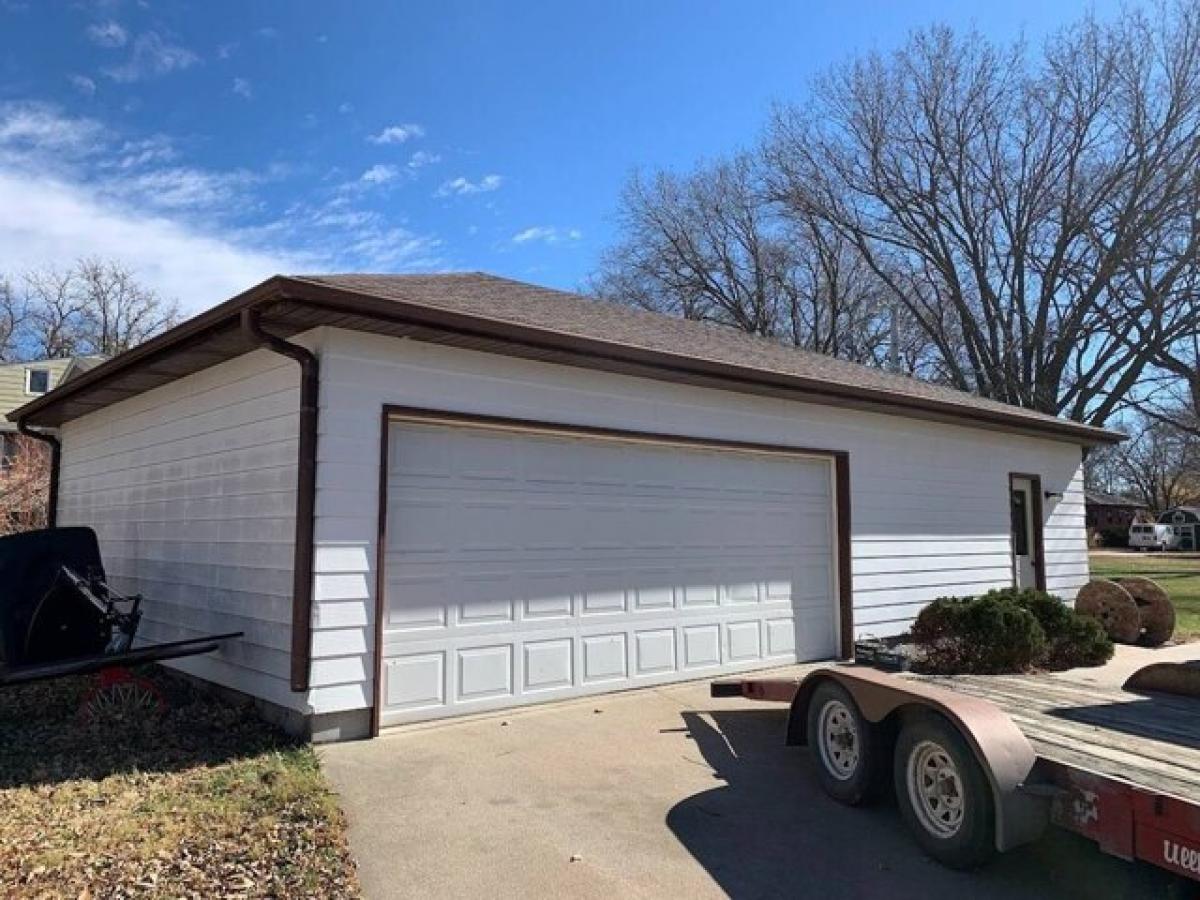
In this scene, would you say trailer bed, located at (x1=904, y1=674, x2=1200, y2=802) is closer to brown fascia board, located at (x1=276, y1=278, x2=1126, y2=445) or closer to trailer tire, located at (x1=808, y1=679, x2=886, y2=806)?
trailer tire, located at (x1=808, y1=679, x2=886, y2=806)

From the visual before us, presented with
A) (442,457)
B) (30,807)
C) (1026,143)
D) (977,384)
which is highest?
(1026,143)

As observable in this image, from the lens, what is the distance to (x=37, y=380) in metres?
26.6

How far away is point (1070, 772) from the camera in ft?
11.5

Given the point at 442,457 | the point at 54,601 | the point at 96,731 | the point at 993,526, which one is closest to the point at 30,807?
the point at 96,731

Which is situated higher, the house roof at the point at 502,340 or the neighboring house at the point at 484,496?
the house roof at the point at 502,340

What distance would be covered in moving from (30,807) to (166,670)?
4076 millimetres

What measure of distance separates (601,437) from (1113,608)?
8.19 meters

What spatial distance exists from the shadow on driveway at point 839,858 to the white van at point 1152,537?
54.5 m

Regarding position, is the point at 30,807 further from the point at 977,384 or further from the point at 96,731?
the point at 977,384

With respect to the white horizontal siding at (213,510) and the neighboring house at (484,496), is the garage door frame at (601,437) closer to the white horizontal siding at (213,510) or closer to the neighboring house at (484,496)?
the neighboring house at (484,496)

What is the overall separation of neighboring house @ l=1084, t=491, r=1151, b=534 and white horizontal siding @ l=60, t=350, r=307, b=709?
59148 mm

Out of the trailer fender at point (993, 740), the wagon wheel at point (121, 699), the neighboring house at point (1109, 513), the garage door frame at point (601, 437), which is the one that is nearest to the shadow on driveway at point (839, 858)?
the trailer fender at point (993, 740)

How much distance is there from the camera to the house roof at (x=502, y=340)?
5.84 m

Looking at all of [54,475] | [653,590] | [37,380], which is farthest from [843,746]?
[37,380]
